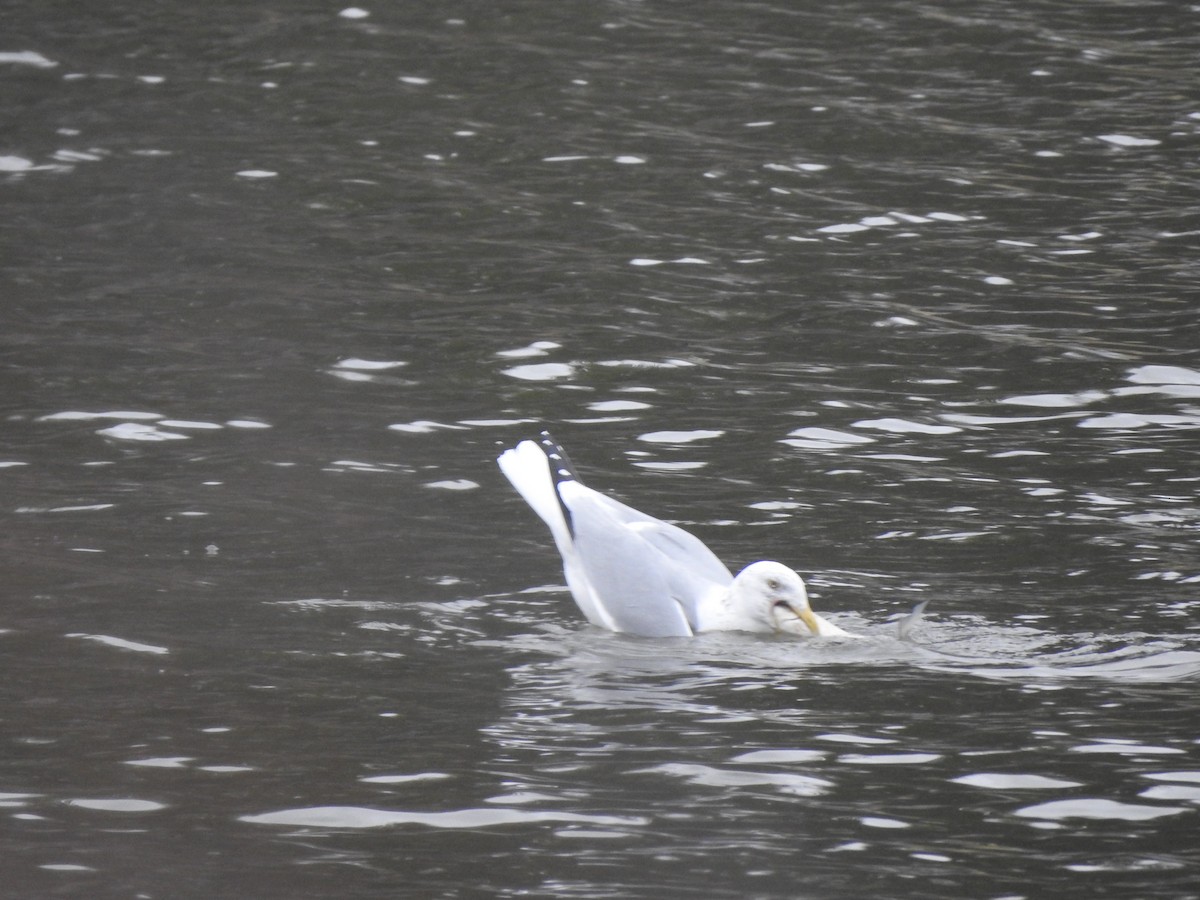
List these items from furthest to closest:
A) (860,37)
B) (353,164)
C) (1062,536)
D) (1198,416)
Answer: (860,37) < (353,164) < (1198,416) < (1062,536)

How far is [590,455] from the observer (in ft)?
30.6

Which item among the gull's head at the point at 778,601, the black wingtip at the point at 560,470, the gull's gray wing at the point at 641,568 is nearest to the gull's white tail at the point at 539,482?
the black wingtip at the point at 560,470

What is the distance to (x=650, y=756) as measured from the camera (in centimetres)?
597

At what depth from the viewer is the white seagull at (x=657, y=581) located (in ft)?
23.6

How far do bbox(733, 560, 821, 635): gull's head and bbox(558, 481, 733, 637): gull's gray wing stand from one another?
11.2 inches

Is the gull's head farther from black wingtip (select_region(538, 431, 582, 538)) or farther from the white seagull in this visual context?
black wingtip (select_region(538, 431, 582, 538))

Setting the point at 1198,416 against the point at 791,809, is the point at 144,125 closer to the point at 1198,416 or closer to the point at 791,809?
the point at 1198,416

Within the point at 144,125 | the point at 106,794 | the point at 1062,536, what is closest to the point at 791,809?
the point at 106,794

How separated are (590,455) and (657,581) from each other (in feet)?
6.46

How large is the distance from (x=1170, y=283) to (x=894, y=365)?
2381mm

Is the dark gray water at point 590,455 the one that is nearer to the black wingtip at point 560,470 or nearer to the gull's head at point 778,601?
the gull's head at point 778,601

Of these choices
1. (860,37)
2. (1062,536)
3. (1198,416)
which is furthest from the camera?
(860,37)

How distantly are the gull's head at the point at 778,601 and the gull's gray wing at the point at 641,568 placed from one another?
29cm

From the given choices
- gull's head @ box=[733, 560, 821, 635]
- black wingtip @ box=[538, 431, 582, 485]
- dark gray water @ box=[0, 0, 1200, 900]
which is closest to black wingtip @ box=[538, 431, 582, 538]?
black wingtip @ box=[538, 431, 582, 485]
